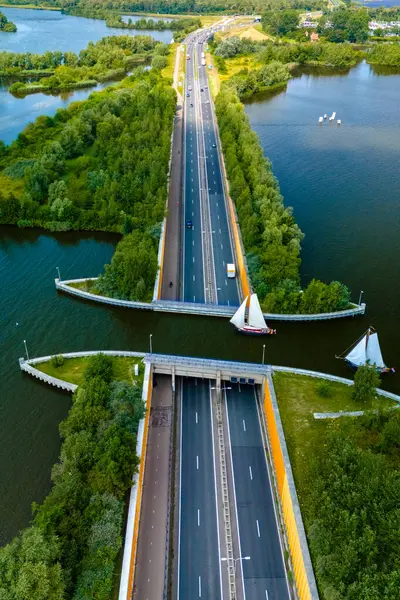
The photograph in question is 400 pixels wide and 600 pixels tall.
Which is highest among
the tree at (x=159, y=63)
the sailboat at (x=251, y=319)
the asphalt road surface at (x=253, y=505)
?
the tree at (x=159, y=63)

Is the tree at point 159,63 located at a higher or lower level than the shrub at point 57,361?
higher

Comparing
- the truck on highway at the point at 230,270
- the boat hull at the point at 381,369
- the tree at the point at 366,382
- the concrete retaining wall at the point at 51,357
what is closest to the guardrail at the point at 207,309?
the truck on highway at the point at 230,270

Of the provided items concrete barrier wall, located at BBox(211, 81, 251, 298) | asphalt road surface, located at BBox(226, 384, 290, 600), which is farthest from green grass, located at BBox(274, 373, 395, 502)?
concrete barrier wall, located at BBox(211, 81, 251, 298)

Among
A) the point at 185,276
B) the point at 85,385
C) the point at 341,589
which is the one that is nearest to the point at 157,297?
the point at 185,276

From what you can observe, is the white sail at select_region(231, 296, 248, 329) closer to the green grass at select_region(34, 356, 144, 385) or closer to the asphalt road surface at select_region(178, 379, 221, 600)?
the asphalt road surface at select_region(178, 379, 221, 600)

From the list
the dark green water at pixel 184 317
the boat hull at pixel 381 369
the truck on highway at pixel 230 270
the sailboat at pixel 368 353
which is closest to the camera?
the dark green water at pixel 184 317

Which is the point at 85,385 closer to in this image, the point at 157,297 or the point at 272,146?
the point at 157,297

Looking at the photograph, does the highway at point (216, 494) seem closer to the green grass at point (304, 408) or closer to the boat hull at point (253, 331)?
the green grass at point (304, 408)
